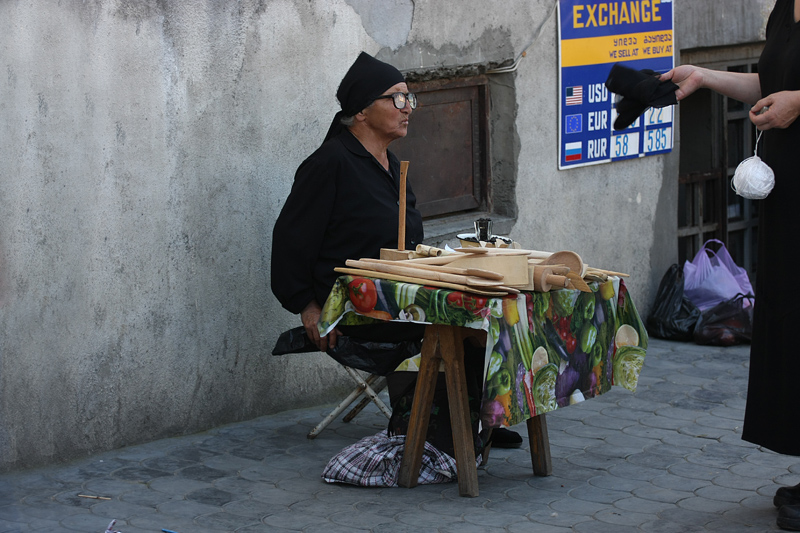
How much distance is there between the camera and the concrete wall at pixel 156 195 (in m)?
4.36

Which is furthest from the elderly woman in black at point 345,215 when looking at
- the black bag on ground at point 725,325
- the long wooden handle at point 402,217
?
the black bag on ground at point 725,325

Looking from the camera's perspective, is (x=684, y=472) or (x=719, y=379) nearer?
(x=684, y=472)

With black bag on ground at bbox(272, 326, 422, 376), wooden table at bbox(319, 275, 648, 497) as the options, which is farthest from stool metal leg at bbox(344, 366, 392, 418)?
wooden table at bbox(319, 275, 648, 497)

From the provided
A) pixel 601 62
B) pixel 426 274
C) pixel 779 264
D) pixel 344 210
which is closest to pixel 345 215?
pixel 344 210

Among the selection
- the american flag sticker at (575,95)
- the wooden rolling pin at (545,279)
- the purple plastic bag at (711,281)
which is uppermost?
the american flag sticker at (575,95)

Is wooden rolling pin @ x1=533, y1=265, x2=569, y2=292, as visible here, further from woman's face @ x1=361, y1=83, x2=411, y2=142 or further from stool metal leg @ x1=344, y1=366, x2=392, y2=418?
stool metal leg @ x1=344, y1=366, x2=392, y2=418

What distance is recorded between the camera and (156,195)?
4777 millimetres

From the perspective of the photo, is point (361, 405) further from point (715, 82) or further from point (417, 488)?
point (715, 82)

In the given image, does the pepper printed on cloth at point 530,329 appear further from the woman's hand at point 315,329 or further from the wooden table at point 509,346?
the woman's hand at point 315,329

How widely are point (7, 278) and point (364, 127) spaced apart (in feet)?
5.35

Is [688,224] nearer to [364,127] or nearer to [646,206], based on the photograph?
[646,206]

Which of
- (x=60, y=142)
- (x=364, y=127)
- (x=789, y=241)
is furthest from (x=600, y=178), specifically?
(x=60, y=142)

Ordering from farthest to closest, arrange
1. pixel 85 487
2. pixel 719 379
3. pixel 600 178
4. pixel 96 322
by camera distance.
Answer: pixel 600 178 < pixel 719 379 < pixel 96 322 < pixel 85 487

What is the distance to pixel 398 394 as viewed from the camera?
4512mm
